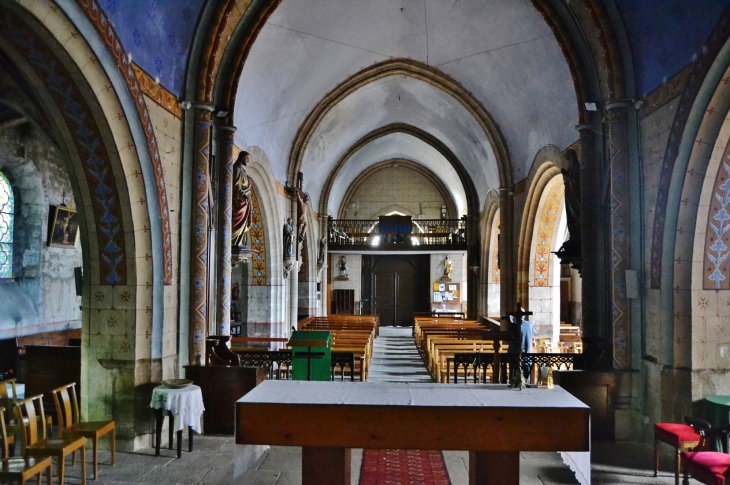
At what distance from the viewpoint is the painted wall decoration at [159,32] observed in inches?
223

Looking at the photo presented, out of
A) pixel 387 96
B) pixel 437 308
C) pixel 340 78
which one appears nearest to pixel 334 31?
pixel 340 78

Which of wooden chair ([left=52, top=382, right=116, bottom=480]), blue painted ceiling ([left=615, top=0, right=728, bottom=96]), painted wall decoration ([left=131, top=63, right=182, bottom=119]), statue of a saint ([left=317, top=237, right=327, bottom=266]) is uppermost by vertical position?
blue painted ceiling ([left=615, top=0, right=728, bottom=96])

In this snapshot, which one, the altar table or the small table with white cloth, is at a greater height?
the altar table

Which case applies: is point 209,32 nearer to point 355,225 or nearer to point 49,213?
point 49,213

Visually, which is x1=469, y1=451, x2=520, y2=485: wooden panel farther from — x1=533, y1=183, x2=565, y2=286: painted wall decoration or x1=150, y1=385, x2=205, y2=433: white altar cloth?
x1=533, y1=183, x2=565, y2=286: painted wall decoration

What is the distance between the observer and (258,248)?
12.8m

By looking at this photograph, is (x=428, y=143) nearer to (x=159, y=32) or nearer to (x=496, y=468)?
(x=159, y=32)

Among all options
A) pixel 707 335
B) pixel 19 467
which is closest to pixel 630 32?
pixel 707 335

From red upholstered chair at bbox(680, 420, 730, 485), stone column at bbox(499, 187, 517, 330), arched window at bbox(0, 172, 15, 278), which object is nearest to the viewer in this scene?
red upholstered chair at bbox(680, 420, 730, 485)

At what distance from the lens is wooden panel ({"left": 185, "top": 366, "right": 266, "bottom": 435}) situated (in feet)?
21.9

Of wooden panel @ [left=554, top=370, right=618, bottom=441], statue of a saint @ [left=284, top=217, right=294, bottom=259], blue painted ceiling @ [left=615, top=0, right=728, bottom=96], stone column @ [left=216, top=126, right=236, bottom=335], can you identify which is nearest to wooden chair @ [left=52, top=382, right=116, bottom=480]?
stone column @ [left=216, top=126, right=236, bottom=335]

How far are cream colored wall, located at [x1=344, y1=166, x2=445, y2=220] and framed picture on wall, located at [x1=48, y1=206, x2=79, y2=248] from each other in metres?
15.3

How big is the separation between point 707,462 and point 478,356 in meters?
4.10

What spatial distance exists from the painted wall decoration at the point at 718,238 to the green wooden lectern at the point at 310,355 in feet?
14.0
